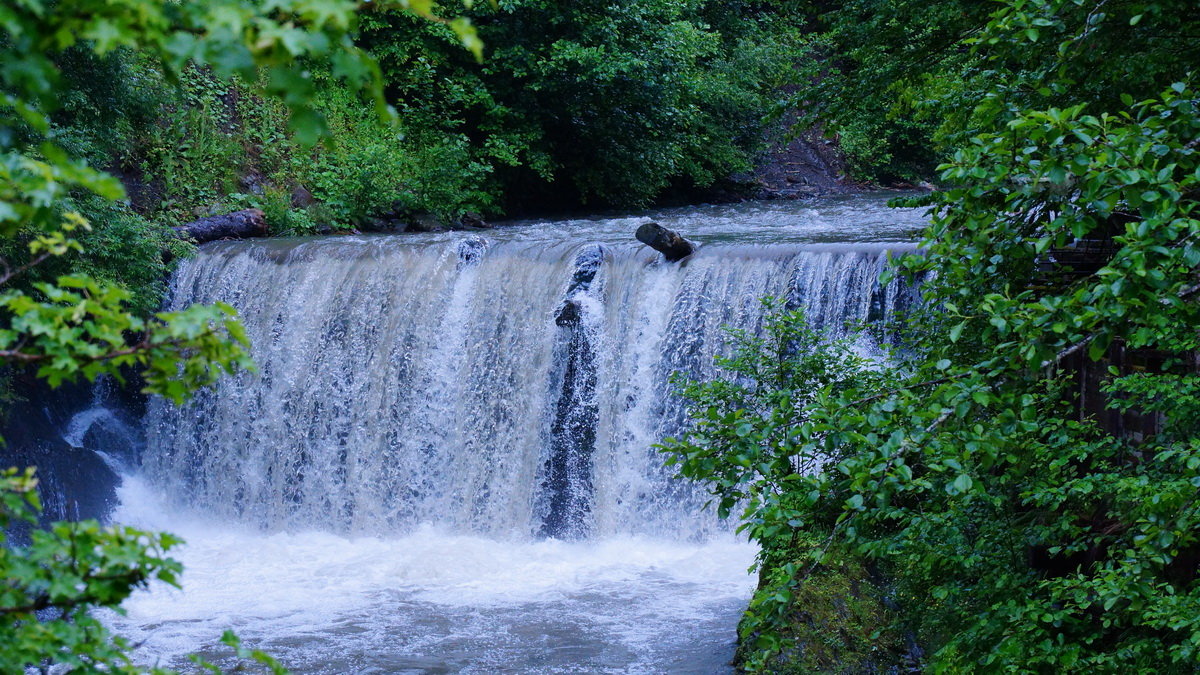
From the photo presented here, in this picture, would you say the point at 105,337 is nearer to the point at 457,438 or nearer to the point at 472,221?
the point at 457,438

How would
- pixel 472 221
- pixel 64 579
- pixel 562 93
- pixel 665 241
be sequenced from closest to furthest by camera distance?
pixel 64 579 → pixel 665 241 → pixel 472 221 → pixel 562 93

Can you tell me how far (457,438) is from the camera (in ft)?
36.1

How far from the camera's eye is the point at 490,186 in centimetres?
1706

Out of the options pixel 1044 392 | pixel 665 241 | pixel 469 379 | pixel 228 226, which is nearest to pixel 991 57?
pixel 1044 392

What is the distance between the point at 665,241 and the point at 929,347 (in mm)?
5698

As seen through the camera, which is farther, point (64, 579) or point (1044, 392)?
point (1044, 392)

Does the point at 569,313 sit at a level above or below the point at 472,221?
below

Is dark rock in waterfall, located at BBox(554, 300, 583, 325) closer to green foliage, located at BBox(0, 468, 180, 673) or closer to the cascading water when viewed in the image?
the cascading water

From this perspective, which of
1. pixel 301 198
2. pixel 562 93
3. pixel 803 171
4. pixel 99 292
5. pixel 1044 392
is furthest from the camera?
pixel 803 171

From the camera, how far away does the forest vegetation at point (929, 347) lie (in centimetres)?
207

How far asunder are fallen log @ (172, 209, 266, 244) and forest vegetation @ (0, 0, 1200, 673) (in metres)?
0.96

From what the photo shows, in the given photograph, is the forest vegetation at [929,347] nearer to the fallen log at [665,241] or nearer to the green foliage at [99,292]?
the green foliage at [99,292]

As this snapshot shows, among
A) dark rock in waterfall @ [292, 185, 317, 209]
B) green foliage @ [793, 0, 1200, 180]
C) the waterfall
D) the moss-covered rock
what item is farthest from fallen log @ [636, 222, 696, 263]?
dark rock in waterfall @ [292, 185, 317, 209]

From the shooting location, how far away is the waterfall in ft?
33.7
